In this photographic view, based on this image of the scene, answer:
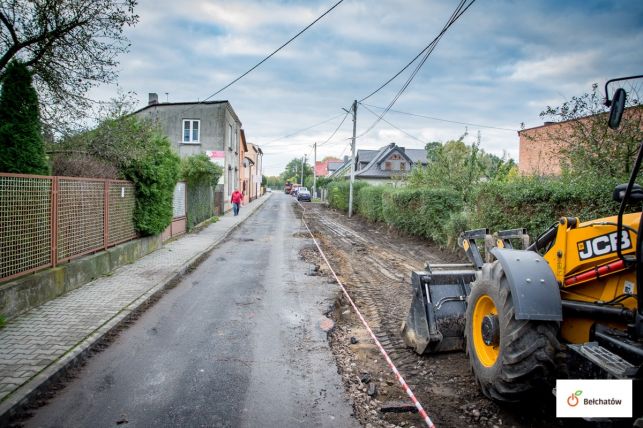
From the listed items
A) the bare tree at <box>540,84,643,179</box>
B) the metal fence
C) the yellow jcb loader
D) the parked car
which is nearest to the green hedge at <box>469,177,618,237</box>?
the bare tree at <box>540,84,643,179</box>

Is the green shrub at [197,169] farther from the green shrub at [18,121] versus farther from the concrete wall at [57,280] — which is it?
the green shrub at [18,121]

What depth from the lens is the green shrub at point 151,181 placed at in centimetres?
1190

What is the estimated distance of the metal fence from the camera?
644 cm

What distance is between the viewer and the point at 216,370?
16.0 feet

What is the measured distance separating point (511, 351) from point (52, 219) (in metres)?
7.57

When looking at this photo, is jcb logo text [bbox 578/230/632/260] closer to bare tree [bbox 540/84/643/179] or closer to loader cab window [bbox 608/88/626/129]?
loader cab window [bbox 608/88/626/129]

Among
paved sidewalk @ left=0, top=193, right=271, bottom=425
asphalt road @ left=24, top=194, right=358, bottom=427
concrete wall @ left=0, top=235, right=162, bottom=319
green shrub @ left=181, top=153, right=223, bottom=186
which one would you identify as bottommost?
asphalt road @ left=24, top=194, right=358, bottom=427

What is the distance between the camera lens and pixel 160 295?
8359mm

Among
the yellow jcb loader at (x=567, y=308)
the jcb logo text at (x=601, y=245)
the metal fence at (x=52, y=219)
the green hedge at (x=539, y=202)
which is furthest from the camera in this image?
the green hedge at (x=539, y=202)

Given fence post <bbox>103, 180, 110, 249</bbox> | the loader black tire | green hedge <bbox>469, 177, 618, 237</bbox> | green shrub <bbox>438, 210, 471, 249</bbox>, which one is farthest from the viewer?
green shrub <bbox>438, 210, 471, 249</bbox>

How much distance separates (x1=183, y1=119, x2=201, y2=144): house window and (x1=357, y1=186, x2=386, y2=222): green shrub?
12.3 meters

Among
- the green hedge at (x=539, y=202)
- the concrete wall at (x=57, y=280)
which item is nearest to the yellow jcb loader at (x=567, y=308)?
the green hedge at (x=539, y=202)

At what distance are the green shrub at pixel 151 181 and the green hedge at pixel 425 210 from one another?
8.81 meters

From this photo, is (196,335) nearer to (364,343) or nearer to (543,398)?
(364,343)
